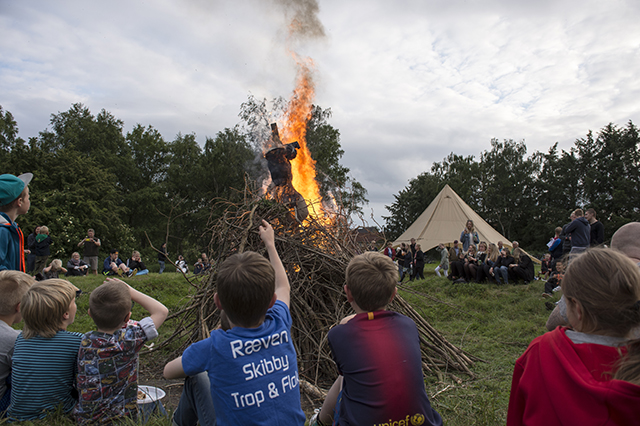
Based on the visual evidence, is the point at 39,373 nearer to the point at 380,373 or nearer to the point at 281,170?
the point at 380,373

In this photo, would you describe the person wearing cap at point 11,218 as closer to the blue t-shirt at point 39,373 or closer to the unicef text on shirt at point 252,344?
the blue t-shirt at point 39,373

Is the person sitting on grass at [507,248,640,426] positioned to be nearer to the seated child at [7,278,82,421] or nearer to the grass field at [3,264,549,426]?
the grass field at [3,264,549,426]

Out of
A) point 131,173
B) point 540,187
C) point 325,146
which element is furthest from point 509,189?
point 131,173

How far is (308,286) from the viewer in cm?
449

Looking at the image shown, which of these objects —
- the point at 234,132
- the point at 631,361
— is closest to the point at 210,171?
the point at 234,132

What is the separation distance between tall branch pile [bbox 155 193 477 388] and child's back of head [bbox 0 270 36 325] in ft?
6.24

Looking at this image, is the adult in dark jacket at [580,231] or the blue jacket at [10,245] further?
the adult in dark jacket at [580,231]

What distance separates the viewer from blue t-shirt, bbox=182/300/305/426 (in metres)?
1.75

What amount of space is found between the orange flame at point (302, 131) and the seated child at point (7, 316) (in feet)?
13.0

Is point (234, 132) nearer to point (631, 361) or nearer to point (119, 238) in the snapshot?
point (119, 238)

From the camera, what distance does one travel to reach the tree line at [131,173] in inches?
886

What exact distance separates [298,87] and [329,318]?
4975 mm

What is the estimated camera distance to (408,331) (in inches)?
76.4

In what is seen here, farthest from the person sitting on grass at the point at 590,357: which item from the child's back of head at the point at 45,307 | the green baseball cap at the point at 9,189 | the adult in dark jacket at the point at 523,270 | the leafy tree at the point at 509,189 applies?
the leafy tree at the point at 509,189
